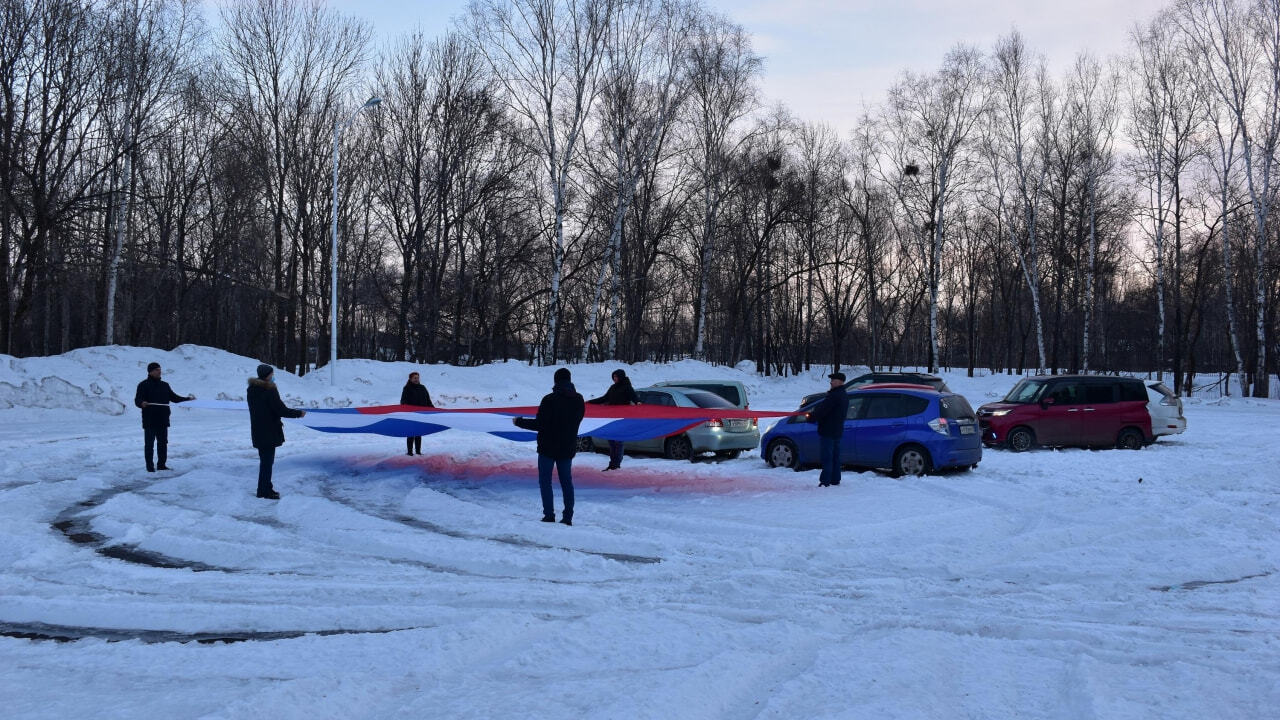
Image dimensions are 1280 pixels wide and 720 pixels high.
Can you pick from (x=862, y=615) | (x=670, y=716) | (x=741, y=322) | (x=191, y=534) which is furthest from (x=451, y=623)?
(x=741, y=322)

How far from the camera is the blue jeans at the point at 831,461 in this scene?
12.5 m

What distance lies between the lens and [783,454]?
586 inches

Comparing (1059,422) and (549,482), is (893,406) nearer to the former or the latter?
(1059,422)

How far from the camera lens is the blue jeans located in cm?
1245

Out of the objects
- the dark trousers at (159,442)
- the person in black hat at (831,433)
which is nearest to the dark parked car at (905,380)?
the person in black hat at (831,433)

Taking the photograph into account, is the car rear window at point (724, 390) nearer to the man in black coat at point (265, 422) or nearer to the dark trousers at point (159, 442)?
the man in black coat at point (265, 422)

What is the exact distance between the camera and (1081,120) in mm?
40500

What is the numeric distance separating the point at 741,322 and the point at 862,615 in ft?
195

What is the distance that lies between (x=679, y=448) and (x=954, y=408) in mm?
5012

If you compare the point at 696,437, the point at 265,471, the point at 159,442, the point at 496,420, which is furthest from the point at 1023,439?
the point at 159,442

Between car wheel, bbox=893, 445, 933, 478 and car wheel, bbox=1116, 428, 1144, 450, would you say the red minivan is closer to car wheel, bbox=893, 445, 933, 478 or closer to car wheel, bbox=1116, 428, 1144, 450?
car wheel, bbox=1116, 428, 1144, 450

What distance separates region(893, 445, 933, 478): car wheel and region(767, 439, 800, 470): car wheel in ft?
5.60

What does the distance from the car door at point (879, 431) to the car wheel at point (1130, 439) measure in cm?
722

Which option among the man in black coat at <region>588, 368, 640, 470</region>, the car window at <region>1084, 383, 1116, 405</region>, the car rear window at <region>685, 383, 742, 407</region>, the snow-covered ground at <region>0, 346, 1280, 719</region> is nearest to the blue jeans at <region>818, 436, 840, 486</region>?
the snow-covered ground at <region>0, 346, 1280, 719</region>
